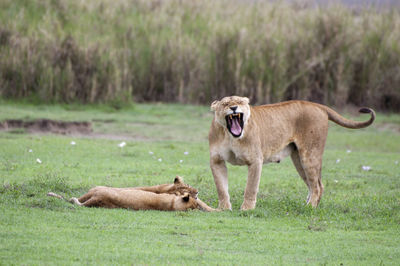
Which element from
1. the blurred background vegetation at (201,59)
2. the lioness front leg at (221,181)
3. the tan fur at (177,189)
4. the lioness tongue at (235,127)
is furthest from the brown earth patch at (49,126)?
the lioness tongue at (235,127)

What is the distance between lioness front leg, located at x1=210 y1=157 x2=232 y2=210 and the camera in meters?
8.30

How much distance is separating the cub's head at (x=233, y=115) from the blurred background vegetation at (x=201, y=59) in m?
10.3

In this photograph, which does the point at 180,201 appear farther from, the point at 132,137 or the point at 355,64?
the point at 355,64

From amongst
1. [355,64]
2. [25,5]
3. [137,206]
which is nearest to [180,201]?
[137,206]

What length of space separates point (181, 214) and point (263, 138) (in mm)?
1551

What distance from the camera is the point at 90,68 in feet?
59.3

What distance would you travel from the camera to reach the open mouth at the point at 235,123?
26.2 feet

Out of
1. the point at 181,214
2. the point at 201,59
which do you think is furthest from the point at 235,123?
the point at 201,59

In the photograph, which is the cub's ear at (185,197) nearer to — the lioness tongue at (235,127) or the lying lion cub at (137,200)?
the lying lion cub at (137,200)

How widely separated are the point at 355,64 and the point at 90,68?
7467 mm

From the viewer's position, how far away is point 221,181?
327 inches

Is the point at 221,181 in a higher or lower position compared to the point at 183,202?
higher

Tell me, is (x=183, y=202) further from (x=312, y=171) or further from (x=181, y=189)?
(x=312, y=171)

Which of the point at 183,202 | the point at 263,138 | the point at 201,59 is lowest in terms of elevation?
the point at 201,59
